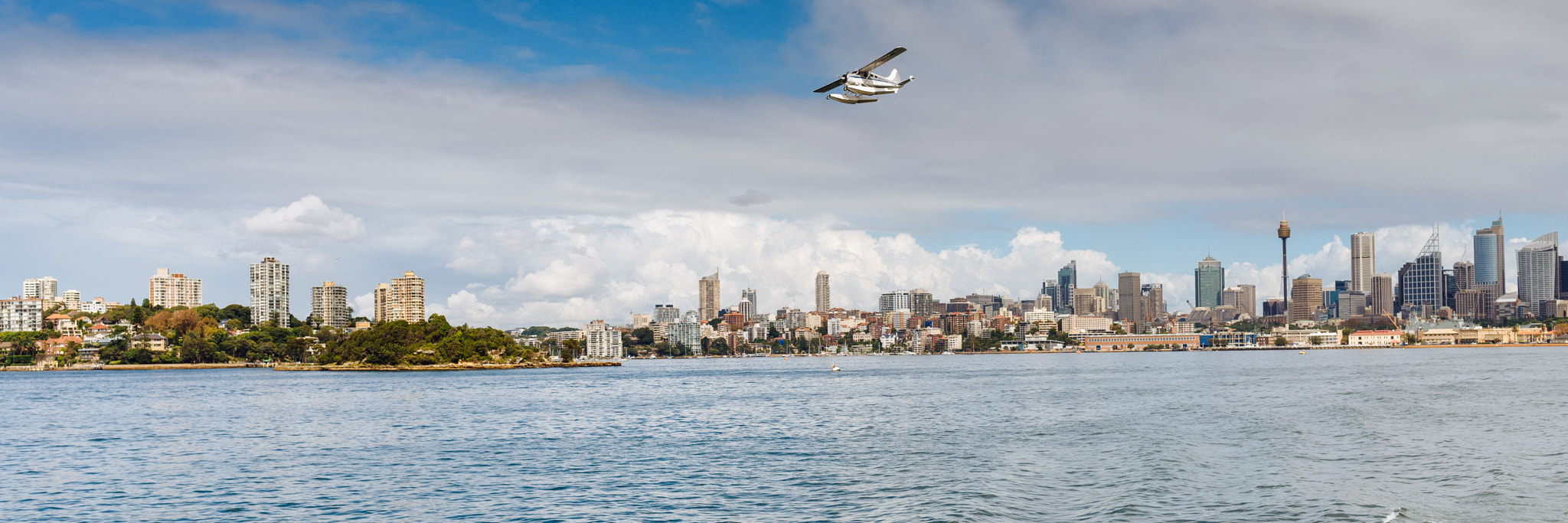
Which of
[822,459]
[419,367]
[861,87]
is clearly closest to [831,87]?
[861,87]

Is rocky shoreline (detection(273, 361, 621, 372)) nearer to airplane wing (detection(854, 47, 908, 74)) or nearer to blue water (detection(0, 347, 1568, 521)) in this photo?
blue water (detection(0, 347, 1568, 521))

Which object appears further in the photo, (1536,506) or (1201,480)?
(1201,480)

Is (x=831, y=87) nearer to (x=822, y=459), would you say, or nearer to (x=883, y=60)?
(x=883, y=60)

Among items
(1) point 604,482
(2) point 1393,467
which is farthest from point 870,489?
(2) point 1393,467

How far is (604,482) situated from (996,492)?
938 centimetres

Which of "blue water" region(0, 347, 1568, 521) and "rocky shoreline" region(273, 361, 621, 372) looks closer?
"blue water" region(0, 347, 1568, 521)

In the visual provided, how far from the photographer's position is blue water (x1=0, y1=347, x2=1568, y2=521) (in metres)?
21.2

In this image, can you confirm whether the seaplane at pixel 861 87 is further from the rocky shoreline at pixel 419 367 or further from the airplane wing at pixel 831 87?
the rocky shoreline at pixel 419 367

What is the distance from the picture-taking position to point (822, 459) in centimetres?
2859

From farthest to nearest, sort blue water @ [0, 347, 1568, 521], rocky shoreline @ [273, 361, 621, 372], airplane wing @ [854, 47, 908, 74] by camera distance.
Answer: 1. rocky shoreline @ [273, 361, 621, 372]
2. airplane wing @ [854, 47, 908, 74]
3. blue water @ [0, 347, 1568, 521]

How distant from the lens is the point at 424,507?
2194 centimetres

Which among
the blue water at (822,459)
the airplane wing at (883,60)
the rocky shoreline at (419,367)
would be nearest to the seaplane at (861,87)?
the airplane wing at (883,60)

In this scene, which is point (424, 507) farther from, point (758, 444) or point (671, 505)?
point (758, 444)

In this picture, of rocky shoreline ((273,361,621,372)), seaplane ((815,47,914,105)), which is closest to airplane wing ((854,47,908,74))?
seaplane ((815,47,914,105))
